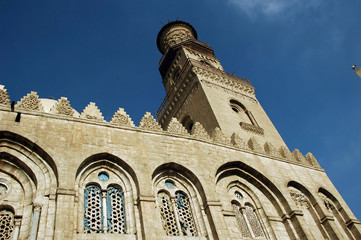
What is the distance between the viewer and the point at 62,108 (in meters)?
9.32

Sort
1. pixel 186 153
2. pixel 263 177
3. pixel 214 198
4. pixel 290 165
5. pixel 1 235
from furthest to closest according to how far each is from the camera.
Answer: pixel 290 165, pixel 263 177, pixel 186 153, pixel 214 198, pixel 1 235

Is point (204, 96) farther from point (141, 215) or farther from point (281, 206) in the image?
point (141, 215)

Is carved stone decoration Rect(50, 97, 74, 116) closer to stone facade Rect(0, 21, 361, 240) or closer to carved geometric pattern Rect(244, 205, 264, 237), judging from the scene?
stone facade Rect(0, 21, 361, 240)

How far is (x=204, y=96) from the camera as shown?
16.5 m

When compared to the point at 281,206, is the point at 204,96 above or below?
above

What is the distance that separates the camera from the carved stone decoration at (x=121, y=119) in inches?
392

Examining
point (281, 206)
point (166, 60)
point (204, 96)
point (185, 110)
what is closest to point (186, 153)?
point (281, 206)

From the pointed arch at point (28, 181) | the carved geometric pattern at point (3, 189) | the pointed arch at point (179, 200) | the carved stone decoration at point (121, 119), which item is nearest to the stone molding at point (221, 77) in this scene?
the carved stone decoration at point (121, 119)

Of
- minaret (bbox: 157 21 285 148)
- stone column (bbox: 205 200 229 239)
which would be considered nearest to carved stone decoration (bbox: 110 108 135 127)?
stone column (bbox: 205 200 229 239)

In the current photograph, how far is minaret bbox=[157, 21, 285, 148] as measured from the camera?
15419mm

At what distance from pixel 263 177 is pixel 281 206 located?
1054 mm

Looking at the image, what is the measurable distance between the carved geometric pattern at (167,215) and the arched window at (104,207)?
3.50ft

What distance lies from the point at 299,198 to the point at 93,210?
23.2 ft

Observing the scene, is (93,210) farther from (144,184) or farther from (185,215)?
(185,215)
